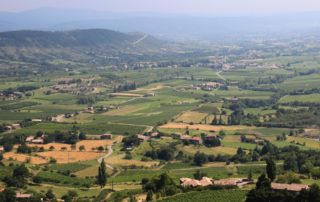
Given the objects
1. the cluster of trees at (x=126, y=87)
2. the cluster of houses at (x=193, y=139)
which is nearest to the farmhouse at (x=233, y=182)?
the cluster of houses at (x=193, y=139)

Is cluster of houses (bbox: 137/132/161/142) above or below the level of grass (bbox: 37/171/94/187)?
above

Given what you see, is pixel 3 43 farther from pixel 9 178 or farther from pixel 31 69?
pixel 9 178

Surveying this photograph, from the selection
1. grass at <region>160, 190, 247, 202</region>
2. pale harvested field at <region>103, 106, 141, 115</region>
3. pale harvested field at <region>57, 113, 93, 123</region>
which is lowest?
pale harvested field at <region>57, 113, 93, 123</region>

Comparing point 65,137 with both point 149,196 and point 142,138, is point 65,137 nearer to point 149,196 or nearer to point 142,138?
point 142,138

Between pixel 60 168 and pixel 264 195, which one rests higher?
pixel 264 195

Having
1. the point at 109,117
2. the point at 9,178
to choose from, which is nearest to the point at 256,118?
the point at 109,117

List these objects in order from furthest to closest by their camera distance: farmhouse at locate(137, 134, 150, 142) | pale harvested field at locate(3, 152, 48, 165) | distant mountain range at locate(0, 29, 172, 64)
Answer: distant mountain range at locate(0, 29, 172, 64) < farmhouse at locate(137, 134, 150, 142) < pale harvested field at locate(3, 152, 48, 165)

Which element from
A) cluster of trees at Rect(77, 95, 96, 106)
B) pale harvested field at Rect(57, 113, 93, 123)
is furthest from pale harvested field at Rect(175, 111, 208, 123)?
cluster of trees at Rect(77, 95, 96, 106)

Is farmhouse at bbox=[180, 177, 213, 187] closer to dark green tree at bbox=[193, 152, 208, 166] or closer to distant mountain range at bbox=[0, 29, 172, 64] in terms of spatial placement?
dark green tree at bbox=[193, 152, 208, 166]
